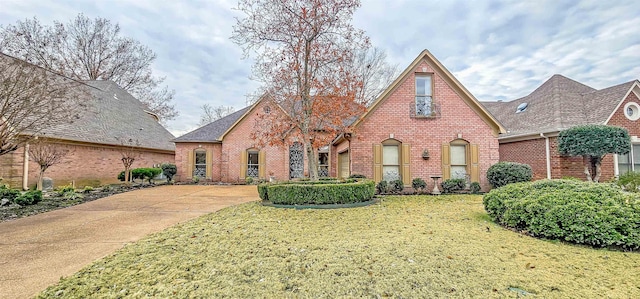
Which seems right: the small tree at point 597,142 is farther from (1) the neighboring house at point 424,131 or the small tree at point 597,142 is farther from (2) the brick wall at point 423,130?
(2) the brick wall at point 423,130

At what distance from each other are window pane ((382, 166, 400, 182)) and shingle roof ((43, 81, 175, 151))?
13079 millimetres

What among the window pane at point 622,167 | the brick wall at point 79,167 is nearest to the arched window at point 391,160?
the window pane at point 622,167

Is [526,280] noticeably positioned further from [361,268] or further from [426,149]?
[426,149]

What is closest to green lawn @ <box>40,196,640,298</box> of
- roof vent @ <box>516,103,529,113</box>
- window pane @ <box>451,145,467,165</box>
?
window pane @ <box>451,145,467,165</box>

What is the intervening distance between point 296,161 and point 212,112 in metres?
25.6

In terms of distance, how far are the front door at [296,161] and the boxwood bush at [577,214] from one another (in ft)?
40.0

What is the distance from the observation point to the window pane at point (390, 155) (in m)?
11.8

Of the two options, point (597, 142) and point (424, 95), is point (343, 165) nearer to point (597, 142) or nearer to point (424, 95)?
point (424, 95)

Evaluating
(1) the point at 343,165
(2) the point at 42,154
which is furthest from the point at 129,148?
(1) the point at 343,165

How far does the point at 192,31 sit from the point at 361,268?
14.1m

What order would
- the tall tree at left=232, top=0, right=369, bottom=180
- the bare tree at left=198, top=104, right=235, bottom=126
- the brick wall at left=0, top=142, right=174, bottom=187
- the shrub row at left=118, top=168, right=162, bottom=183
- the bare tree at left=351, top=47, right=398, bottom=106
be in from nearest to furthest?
1. the tall tree at left=232, top=0, right=369, bottom=180
2. the brick wall at left=0, top=142, right=174, bottom=187
3. the shrub row at left=118, top=168, right=162, bottom=183
4. the bare tree at left=351, top=47, right=398, bottom=106
5. the bare tree at left=198, top=104, right=235, bottom=126

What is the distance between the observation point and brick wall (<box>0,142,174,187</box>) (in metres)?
11.6

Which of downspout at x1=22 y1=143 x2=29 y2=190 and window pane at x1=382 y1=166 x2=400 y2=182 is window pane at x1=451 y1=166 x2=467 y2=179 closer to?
window pane at x1=382 y1=166 x2=400 y2=182

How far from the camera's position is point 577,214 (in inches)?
179
